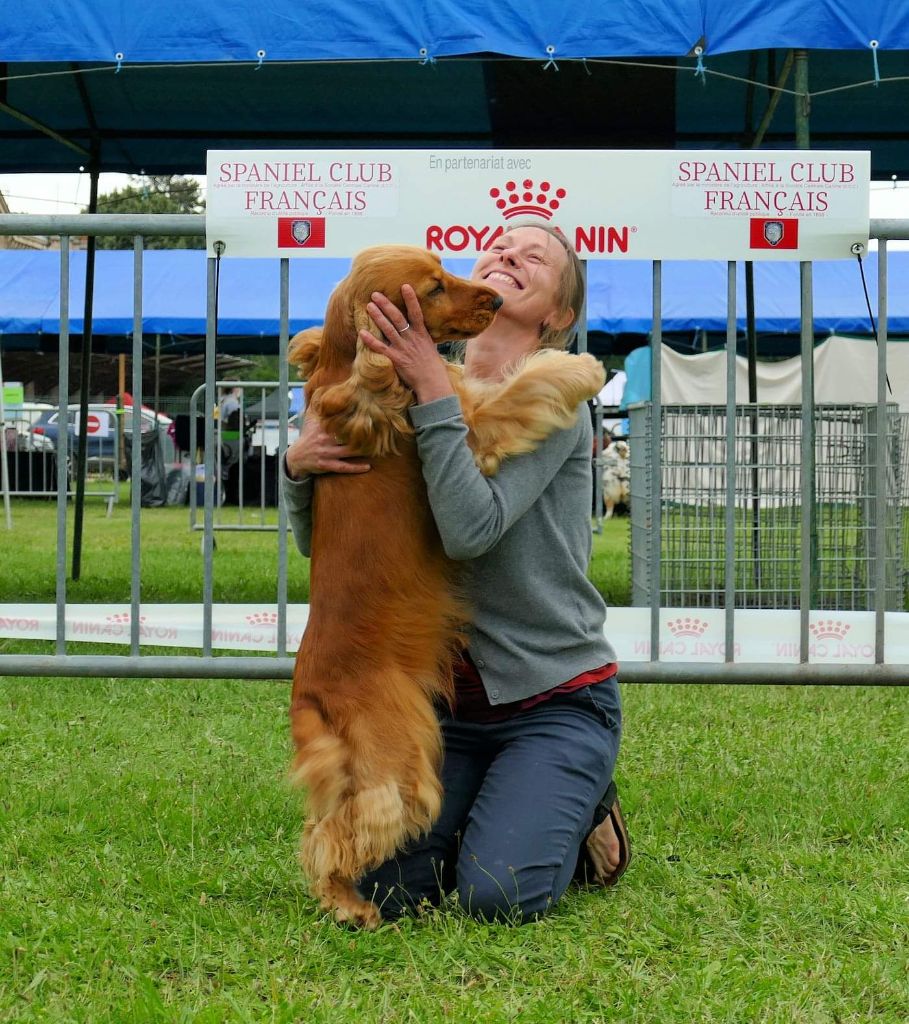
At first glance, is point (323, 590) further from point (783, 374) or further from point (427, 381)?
point (783, 374)

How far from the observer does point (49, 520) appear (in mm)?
12688

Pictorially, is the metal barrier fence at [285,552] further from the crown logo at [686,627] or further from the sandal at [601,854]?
the sandal at [601,854]

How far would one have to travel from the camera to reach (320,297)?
14.3 metres

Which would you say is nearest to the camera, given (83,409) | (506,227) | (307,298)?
(506,227)

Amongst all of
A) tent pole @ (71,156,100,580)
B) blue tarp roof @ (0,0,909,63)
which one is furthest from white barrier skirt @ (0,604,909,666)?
tent pole @ (71,156,100,580)

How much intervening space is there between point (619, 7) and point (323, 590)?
3.95 metres

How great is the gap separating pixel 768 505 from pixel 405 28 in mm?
2769

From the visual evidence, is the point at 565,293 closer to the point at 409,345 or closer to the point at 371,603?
the point at 409,345

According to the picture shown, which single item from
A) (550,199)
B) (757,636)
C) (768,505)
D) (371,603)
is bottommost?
(757,636)

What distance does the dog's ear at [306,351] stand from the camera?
102 inches

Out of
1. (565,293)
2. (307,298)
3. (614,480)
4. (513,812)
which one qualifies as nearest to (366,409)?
(565,293)

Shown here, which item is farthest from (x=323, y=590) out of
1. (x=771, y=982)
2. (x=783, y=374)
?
(x=783, y=374)

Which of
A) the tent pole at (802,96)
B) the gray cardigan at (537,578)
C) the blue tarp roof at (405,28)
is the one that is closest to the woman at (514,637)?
the gray cardigan at (537,578)

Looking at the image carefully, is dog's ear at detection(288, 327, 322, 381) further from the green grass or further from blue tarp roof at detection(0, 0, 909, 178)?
blue tarp roof at detection(0, 0, 909, 178)
